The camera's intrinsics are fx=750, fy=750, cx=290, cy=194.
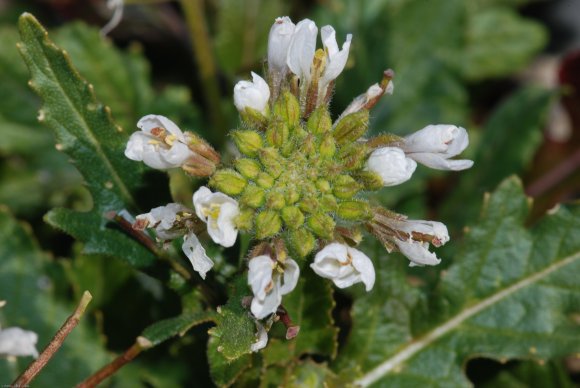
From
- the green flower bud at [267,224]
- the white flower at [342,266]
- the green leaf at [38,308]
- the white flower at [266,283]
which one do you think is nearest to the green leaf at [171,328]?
the white flower at [266,283]

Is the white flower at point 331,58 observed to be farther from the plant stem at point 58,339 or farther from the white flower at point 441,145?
the plant stem at point 58,339

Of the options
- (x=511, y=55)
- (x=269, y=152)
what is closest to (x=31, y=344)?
(x=269, y=152)

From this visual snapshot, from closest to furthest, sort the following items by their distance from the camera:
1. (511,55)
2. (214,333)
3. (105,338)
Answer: (214,333)
(105,338)
(511,55)

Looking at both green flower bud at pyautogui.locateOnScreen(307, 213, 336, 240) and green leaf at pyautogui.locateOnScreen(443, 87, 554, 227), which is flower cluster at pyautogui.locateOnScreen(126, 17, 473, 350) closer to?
green flower bud at pyautogui.locateOnScreen(307, 213, 336, 240)

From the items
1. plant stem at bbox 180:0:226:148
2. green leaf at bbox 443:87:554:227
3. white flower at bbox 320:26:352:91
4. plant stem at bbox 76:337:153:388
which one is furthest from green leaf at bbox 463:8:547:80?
Result: plant stem at bbox 76:337:153:388

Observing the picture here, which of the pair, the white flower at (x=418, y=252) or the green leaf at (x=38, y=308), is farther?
the green leaf at (x=38, y=308)

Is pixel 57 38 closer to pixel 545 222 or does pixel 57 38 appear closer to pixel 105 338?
pixel 105 338
